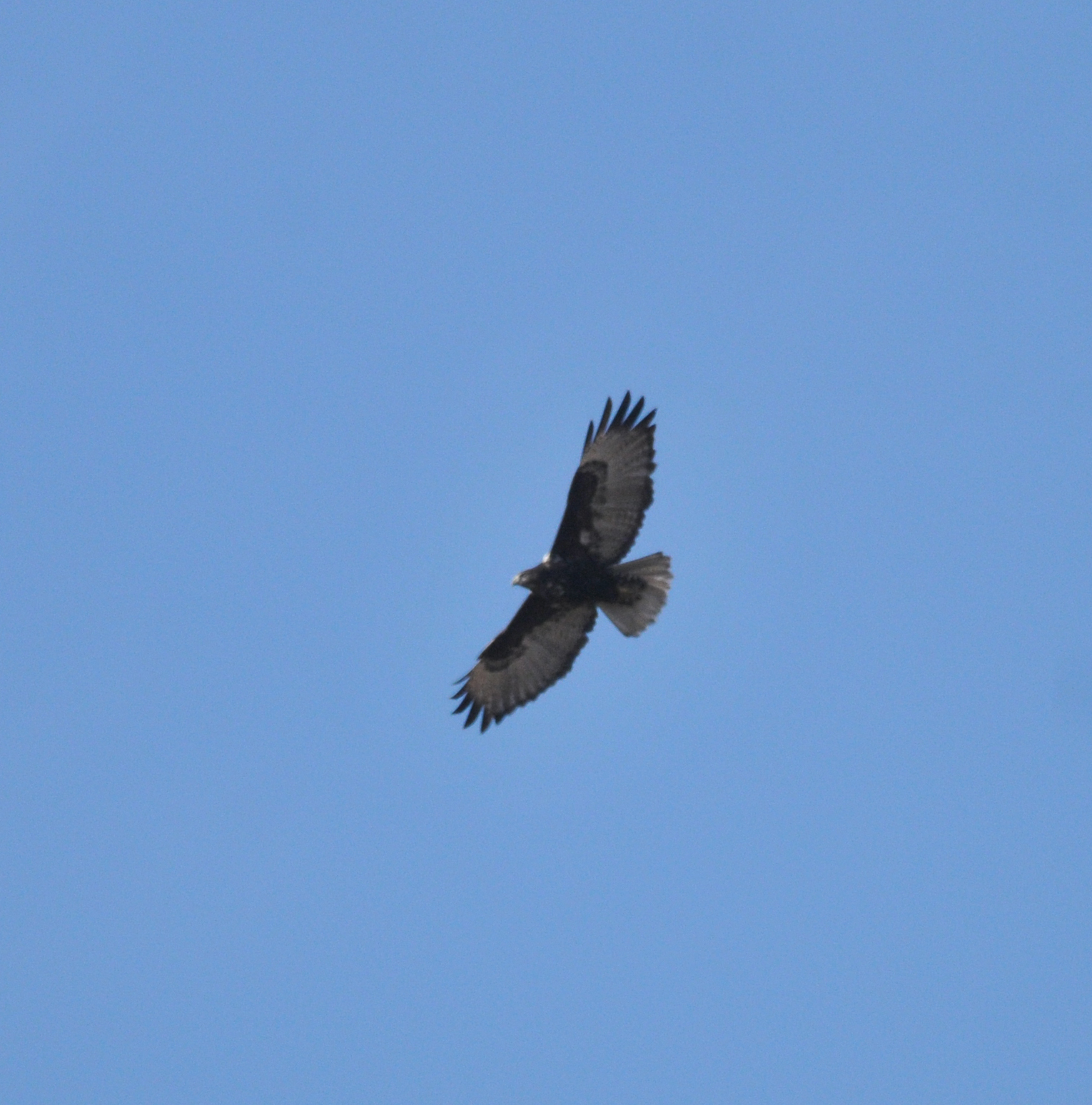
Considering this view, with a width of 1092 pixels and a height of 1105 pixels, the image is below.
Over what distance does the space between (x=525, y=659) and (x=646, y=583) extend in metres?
1.86

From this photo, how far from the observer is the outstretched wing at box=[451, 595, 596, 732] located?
17750 mm

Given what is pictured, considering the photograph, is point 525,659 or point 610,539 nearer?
point 610,539

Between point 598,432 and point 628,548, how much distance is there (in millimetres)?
1221

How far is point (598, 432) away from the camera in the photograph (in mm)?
16953

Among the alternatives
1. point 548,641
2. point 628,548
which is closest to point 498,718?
point 548,641

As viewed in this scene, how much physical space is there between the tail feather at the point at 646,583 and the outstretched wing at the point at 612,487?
0.18 metres

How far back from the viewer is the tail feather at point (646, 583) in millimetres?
16922

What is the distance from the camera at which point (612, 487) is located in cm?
1691

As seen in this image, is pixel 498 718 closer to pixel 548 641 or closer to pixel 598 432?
pixel 548 641

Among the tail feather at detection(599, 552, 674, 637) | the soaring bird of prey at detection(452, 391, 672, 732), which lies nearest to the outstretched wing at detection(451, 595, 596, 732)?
the soaring bird of prey at detection(452, 391, 672, 732)

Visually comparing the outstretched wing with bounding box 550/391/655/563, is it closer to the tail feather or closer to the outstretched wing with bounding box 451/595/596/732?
the tail feather

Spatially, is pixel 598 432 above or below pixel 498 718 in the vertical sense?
above

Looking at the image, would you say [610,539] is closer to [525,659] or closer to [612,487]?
[612,487]

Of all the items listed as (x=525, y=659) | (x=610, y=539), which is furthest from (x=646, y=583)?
(x=525, y=659)
